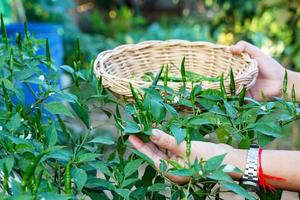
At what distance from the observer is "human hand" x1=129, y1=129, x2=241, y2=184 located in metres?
0.98

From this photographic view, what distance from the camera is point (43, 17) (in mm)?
4707

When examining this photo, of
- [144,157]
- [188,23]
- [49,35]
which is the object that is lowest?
[188,23]

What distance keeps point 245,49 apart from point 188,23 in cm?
431

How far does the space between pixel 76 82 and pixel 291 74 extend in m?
0.65

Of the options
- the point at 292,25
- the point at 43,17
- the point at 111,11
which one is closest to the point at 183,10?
the point at 111,11

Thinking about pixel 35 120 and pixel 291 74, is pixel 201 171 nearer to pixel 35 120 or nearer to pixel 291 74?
pixel 35 120

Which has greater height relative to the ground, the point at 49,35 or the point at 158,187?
the point at 158,187

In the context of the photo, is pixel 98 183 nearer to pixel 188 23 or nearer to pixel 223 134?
pixel 223 134

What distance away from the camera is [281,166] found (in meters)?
1.05

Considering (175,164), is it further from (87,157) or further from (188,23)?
(188,23)

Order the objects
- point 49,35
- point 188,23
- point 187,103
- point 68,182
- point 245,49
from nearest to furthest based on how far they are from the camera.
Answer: point 68,182
point 187,103
point 245,49
point 49,35
point 188,23

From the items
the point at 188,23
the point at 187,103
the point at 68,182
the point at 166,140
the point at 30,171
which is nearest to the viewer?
the point at 30,171

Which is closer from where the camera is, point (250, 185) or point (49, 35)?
point (250, 185)

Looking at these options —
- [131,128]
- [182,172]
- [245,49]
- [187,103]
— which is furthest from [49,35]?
[182,172]
